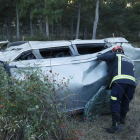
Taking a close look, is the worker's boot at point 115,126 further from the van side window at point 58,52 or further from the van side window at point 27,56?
the van side window at point 27,56

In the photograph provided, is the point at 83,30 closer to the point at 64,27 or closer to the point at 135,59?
the point at 64,27

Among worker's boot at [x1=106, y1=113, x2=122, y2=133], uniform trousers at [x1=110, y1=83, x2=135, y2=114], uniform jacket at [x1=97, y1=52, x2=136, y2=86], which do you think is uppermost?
uniform jacket at [x1=97, y1=52, x2=136, y2=86]

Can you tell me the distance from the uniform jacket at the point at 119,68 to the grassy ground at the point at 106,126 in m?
0.77

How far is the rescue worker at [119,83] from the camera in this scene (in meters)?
3.35

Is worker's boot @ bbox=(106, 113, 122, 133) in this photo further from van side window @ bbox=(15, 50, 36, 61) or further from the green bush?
van side window @ bbox=(15, 50, 36, 61)

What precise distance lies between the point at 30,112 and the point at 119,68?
6.18 feet

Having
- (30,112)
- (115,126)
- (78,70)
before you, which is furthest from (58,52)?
(30,112)

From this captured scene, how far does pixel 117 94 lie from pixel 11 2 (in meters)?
21.7

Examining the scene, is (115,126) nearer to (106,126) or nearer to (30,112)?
(106,126)

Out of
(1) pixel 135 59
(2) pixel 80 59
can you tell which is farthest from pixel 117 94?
(1) pixel 135 59

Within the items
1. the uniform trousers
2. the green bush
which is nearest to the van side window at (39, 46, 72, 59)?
the uniform trousers

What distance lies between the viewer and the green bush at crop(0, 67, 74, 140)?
6.67 ft

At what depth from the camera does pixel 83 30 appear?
108 feet

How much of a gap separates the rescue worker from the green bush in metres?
1.28
